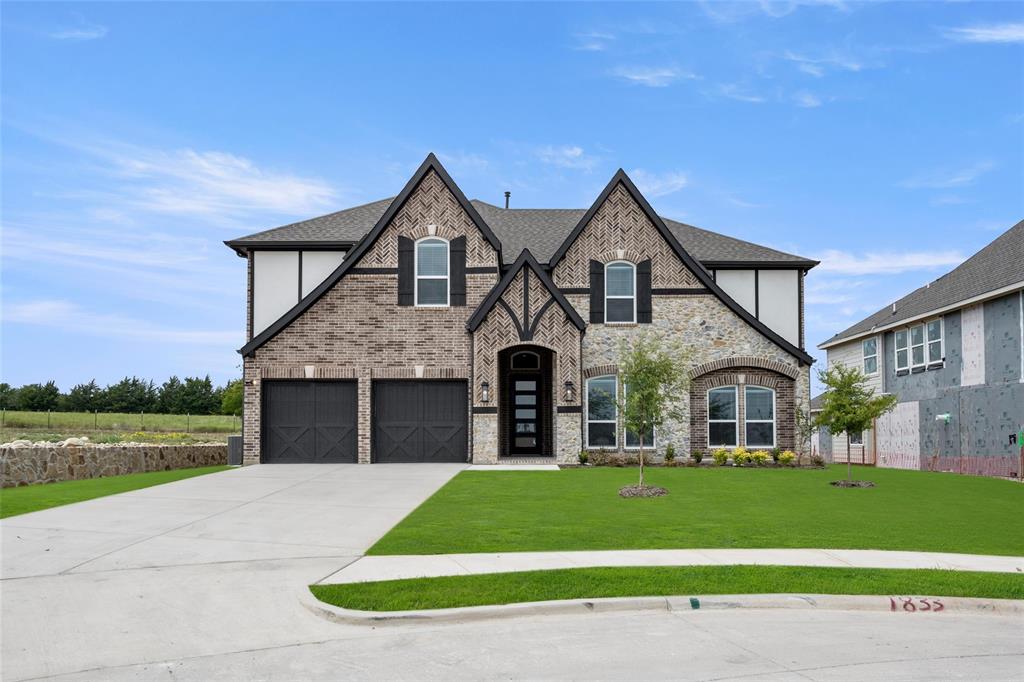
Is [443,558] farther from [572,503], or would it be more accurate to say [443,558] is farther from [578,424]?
[578,424]

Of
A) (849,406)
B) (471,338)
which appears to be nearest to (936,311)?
(849,406)

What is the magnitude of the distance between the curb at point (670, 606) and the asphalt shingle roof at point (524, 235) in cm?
1997

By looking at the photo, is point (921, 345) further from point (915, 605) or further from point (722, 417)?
point (915, 605)

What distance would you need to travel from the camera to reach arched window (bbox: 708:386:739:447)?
27.0 m

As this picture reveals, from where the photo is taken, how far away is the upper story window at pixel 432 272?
26.3 m

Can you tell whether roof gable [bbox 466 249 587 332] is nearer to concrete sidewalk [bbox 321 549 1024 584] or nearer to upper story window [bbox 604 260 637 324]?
upper story window [bbox 604 260 637 324]

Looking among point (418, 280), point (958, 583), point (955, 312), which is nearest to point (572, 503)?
point (958, 583)

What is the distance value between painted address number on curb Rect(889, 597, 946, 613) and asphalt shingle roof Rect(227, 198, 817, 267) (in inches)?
791

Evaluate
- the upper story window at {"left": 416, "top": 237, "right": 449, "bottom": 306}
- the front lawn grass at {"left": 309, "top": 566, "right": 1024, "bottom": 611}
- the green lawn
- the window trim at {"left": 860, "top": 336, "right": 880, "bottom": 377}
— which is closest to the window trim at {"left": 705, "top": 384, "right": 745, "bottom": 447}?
the upper story window at {"left": 416, "top": 237, "right": 449, "bottom": 306}

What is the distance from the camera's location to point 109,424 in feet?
166

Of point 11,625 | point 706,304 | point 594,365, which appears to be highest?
point 706,304

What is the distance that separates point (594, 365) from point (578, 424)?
2.29 meters

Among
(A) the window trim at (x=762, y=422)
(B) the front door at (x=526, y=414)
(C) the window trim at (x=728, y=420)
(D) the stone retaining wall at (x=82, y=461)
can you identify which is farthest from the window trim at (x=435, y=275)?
Result: (A) the window trim at (x=762, y=422)

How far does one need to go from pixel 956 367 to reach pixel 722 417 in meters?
10.1
